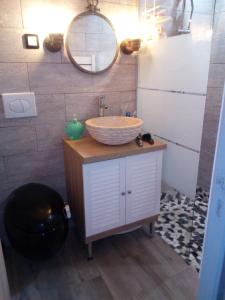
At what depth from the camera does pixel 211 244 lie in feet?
2.46

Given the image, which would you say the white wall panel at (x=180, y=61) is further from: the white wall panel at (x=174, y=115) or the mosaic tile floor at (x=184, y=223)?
the mosaic tile floor at (x=184, y=223)

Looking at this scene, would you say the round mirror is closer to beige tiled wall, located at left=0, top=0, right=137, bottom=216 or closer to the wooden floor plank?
beige tiled wall, located at left=0, top=0, right=137, bottom=216

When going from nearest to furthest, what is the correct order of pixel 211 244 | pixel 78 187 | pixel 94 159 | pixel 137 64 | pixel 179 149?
pixel 211 244 < pixel 94 159 < pixel 78 187 < pixel 179 149 < pixel 137 64

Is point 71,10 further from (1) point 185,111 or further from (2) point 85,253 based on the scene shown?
(2) point 85,253

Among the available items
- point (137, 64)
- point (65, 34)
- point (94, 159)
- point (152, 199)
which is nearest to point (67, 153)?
point (94, 159)

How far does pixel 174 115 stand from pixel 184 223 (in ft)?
3.23

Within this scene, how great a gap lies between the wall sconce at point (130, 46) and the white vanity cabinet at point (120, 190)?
34.7 inches

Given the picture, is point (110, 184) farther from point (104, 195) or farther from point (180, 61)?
point (180, 61)

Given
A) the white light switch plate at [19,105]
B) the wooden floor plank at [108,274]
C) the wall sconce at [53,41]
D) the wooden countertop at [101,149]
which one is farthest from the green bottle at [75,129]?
the wooden floor plank at [108,274]

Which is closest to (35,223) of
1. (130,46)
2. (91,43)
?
(91,43)

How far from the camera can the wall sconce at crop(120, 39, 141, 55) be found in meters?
1.82

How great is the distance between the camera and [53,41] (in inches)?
62.2

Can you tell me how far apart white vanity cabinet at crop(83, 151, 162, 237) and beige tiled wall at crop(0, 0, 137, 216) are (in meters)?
0.49

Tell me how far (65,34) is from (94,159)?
3.16 ft
